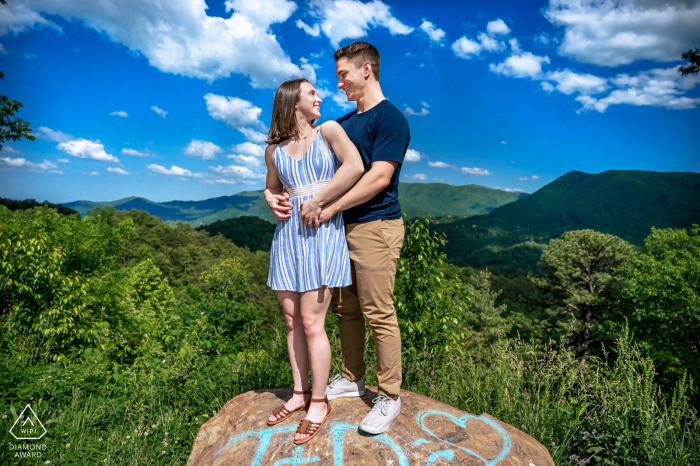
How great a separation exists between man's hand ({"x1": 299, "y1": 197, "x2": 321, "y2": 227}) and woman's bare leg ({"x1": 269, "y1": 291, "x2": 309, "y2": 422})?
0.47m

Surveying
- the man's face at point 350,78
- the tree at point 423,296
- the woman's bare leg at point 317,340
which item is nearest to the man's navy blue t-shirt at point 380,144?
the man's face at point 350,78

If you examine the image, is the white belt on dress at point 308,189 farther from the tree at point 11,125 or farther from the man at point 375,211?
the tree at point 11,125

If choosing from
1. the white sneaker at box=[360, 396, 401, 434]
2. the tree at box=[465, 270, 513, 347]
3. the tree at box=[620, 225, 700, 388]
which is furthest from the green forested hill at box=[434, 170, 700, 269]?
the white sneaker at box=[360, 396, 401, 434]

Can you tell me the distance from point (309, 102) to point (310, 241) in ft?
2.64

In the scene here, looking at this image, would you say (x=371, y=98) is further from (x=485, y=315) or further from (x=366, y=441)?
(x=485, y=315)

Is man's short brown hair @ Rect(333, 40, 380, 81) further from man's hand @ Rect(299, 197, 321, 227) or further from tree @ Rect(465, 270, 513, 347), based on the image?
tree @ Rect(465, 270, 513, 347)

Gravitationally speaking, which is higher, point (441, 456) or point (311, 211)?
point (311, 211)

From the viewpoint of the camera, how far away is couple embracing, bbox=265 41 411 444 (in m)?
2.10

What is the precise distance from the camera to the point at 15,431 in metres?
2.49

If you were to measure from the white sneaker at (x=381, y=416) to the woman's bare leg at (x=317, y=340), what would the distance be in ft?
0.92

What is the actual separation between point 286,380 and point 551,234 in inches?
4694

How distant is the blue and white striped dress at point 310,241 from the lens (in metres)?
2.14

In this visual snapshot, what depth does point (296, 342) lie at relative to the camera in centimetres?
231

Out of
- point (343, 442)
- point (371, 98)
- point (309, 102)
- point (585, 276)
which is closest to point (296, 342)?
point (343, 442)
